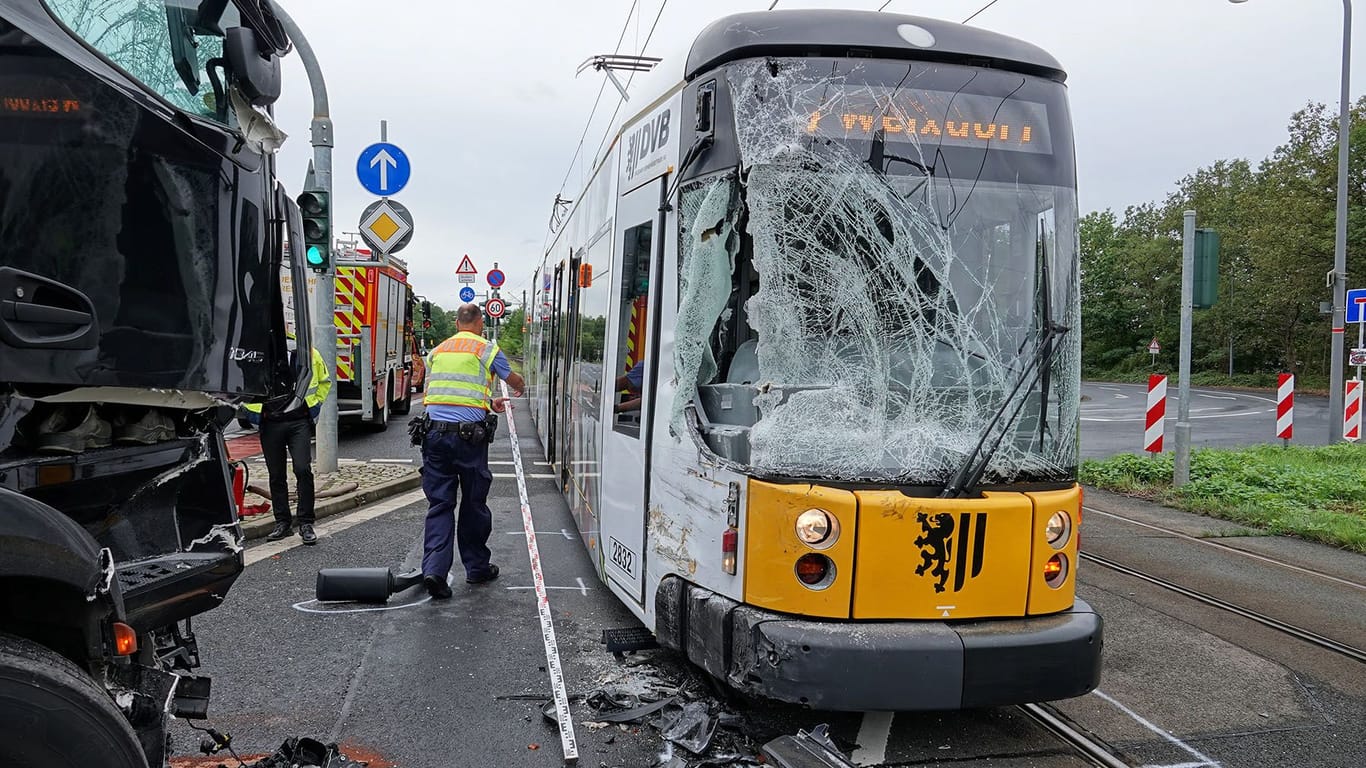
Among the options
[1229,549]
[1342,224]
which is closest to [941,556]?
[1229,549]

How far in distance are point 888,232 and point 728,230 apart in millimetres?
668

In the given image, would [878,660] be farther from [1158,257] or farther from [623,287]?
[1158,257]

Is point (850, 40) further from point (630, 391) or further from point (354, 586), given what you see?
point (354, 586)

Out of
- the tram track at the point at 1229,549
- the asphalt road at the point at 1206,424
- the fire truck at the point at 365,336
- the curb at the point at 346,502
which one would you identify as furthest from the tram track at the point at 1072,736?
the fire truck at the point at 365,336

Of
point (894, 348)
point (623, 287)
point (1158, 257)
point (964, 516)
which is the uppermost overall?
point (1158, 257)

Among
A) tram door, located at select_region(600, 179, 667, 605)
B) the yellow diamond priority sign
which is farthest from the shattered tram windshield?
the yellow diamond priority sign

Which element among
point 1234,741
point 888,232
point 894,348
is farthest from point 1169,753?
point 888,232

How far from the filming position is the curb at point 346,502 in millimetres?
7566

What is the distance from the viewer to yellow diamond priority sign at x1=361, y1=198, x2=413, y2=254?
35.8ft

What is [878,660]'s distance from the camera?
3350mm

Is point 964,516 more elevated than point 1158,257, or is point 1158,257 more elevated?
point 1158,257

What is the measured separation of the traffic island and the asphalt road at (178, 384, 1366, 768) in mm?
872

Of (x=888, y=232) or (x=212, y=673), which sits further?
Result: (x=212, y=673)

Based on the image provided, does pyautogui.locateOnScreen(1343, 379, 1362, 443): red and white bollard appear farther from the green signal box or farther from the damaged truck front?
the damaged truck front
